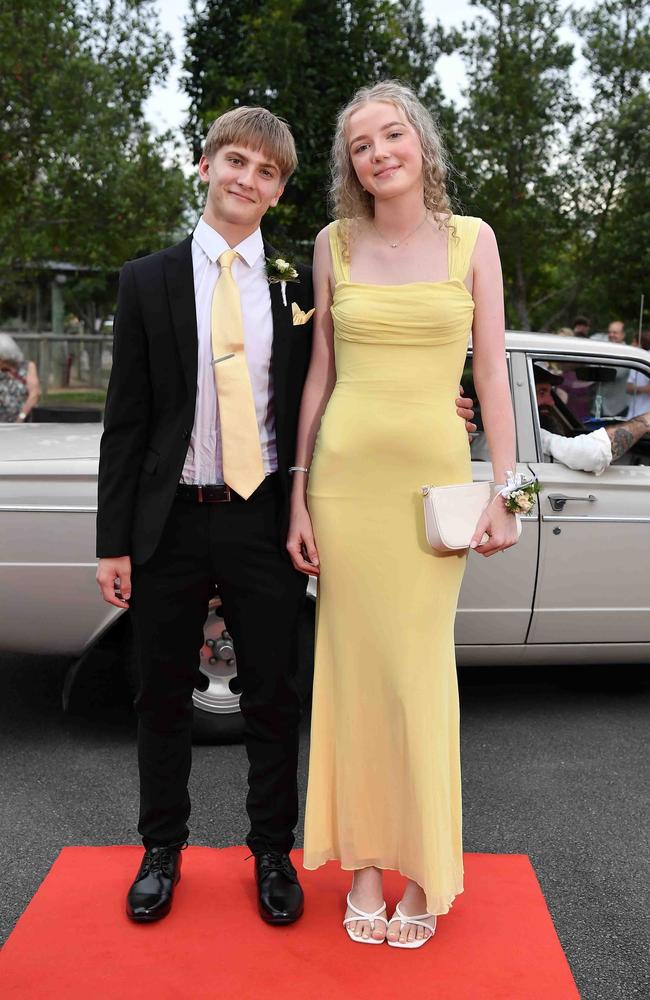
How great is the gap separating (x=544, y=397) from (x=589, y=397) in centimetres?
41

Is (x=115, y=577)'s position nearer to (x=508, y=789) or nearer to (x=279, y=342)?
(x=279, y=342)

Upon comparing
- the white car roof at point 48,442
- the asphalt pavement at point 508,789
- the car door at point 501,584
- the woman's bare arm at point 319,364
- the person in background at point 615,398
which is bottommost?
the asphalt pavement at point 508,789

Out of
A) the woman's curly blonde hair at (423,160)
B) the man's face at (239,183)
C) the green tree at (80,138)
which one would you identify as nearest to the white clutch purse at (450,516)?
the woman's curly blonde hair at (423,160)

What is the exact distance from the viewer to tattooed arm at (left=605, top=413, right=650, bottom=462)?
4465 mm

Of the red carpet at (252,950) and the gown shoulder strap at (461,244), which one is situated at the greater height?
the gown shoulder strap at (461,244)

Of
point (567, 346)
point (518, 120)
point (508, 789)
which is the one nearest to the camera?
point (508, 789)

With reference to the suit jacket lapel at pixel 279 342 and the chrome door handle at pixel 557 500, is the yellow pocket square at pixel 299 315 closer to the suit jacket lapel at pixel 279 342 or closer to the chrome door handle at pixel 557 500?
the suit jacket lapel at pixel 279 342

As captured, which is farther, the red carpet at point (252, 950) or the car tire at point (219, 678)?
the car tire at point (219, 678)

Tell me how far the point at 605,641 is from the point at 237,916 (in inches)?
88.9

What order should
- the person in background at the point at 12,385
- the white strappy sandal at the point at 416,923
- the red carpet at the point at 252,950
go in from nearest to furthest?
the red carpet at the point at 252,950 < the white strappy sandal at the point at 416,923 < the person in background at the point at 12,385

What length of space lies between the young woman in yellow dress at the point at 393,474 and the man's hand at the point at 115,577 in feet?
1.47

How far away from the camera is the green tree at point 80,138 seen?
1246cm

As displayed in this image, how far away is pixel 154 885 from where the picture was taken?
2943 mm

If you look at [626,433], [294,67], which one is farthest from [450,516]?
[294,67]
